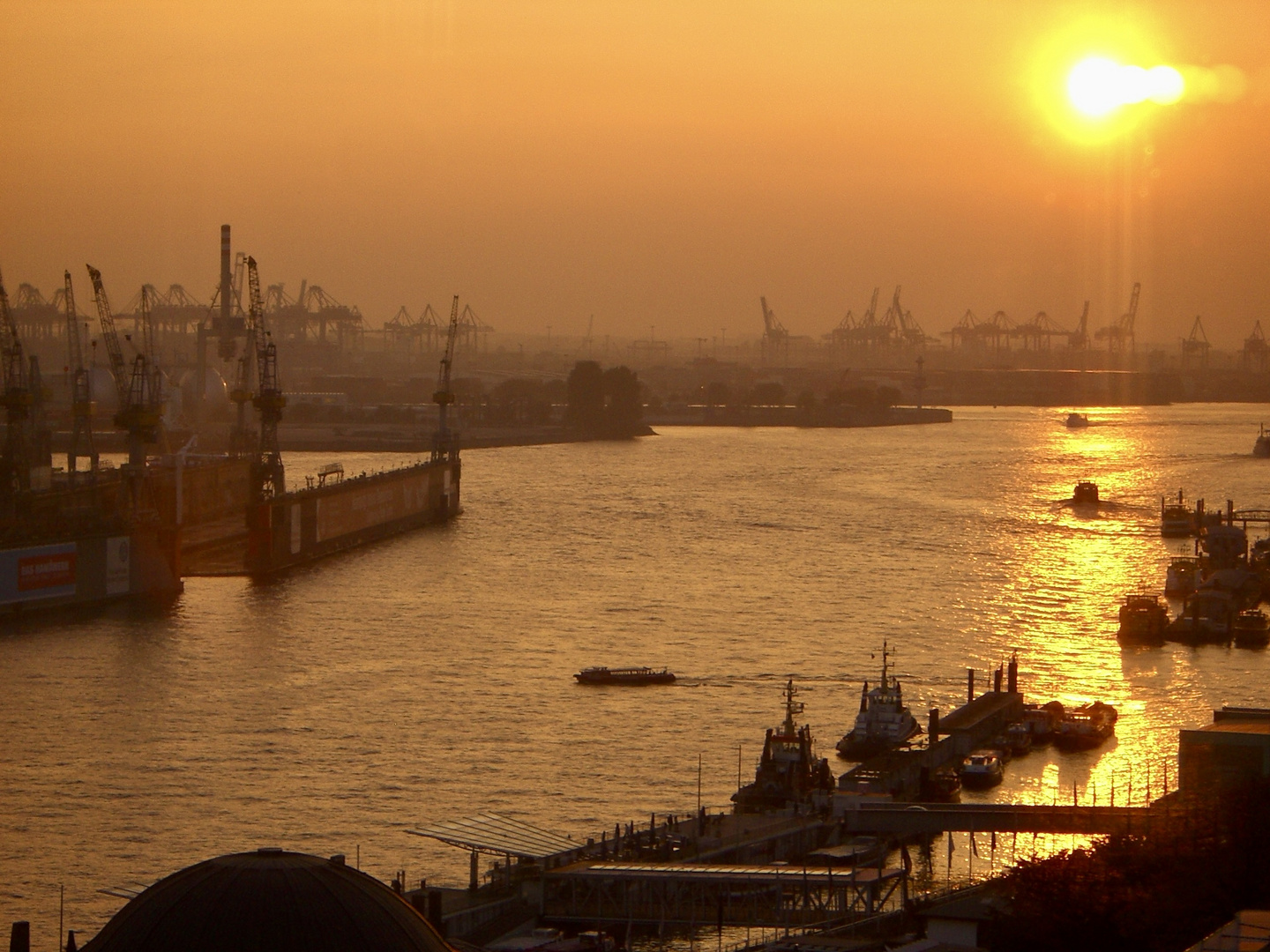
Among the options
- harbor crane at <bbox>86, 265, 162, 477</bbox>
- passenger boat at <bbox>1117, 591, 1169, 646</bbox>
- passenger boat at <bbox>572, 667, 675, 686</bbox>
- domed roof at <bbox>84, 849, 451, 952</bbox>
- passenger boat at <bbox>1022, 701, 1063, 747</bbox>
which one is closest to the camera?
domed roof at <bbox>84, 849, 451, 952</bbox>

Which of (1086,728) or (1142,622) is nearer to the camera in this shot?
(1086,728)

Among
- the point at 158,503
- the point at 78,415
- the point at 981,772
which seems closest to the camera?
the point at 981,772

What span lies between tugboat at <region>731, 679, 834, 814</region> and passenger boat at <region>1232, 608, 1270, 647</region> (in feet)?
14.9

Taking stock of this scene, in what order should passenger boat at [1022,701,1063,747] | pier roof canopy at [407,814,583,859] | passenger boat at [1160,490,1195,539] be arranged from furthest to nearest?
passenger boat at [1160,490,1195,539], passenger boat at [1022,701,1063,747], pier roof canopy at [407,814,583,859]

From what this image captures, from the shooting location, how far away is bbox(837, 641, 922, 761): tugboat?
6766mm

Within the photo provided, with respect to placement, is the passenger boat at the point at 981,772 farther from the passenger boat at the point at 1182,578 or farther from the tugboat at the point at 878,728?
the passenger boat at the point at 1182,578

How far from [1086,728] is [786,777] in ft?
5.71

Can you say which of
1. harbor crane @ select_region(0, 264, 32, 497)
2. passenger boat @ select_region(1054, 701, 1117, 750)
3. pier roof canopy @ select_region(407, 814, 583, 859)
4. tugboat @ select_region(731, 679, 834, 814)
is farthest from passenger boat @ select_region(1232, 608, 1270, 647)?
harbor crane @ select_region(0, 264, 32, 497)

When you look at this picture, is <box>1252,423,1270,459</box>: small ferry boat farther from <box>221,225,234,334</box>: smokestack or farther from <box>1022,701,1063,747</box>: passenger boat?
<box>1022,701,1063,747</box>: passenger boat

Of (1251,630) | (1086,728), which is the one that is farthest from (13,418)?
(1086,728)

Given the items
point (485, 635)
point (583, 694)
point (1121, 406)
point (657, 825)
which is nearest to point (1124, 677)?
point (583, 694)

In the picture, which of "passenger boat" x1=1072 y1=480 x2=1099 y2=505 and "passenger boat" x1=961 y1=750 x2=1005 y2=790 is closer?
"passenger boat" x1=961 y1=750 x2=1005 y2=790

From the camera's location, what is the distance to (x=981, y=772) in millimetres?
6559

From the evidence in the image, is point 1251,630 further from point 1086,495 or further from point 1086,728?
point 1086,495
